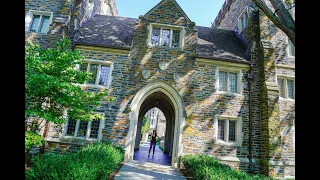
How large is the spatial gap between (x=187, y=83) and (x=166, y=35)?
324cm

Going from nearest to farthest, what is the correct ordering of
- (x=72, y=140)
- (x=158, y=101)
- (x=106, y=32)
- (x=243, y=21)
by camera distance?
(x=72, y=140) < (x=106, y=32) < (x=243, y=21) < (x=158, y=101)

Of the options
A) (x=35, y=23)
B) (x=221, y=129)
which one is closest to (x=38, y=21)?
(x=35, y=23)

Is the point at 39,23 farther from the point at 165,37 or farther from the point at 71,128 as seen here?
the point at 165,37

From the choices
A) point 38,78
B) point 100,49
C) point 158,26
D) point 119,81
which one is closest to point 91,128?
point 119,81

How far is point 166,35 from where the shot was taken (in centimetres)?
1153

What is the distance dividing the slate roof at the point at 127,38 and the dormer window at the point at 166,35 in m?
1.31

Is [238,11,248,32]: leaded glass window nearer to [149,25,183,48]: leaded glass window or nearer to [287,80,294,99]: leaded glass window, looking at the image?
[287,80,294,99]: leaded glass window

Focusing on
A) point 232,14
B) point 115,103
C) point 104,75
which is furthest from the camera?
point 232,14

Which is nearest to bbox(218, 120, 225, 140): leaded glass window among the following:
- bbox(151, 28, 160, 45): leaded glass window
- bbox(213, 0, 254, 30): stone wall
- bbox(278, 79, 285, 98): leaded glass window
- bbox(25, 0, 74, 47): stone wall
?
bbox(278, 79, 285, 98): leaded glass window

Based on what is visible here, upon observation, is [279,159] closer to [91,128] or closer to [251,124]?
[251,124]

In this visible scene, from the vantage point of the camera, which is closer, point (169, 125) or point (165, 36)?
point (165, 36)

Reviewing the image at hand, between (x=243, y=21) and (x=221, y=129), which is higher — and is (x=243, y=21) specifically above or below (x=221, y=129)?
above

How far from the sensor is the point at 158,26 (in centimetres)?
1144
